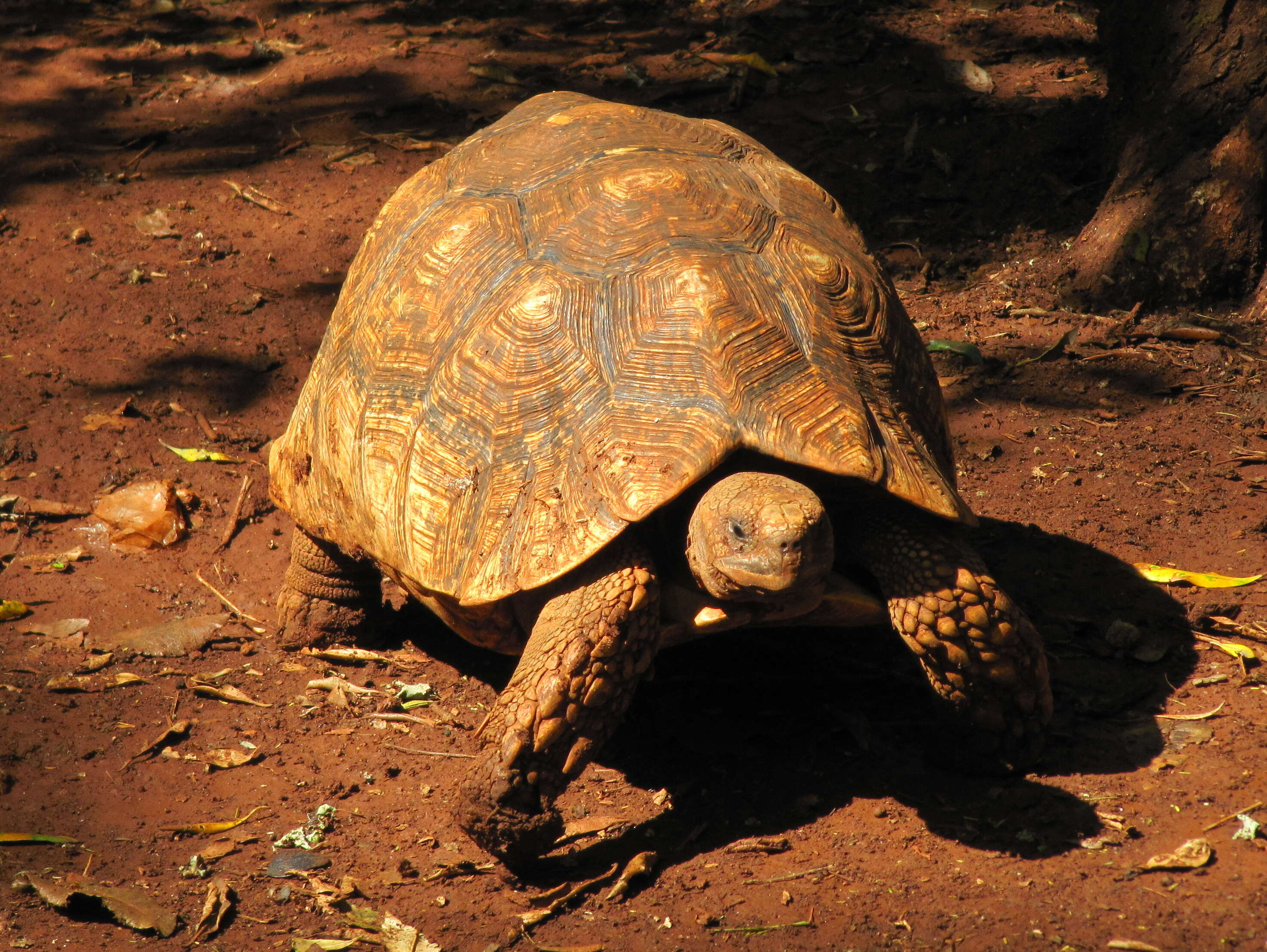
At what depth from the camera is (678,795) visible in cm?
330

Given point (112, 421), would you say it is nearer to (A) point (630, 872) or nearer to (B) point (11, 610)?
(B) point (11, 610)

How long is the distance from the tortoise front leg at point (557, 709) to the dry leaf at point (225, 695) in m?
1.27

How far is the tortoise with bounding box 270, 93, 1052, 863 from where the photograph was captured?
9.51ft

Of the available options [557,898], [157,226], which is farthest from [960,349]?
[157,226]

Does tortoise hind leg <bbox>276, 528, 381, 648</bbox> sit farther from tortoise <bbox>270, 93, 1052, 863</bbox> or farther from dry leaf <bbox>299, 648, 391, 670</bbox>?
tortoise <bbox>270, 93, 1052, 863</bbox>

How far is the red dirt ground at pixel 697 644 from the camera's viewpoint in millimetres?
2883

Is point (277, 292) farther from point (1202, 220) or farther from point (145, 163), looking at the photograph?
point (1202, 220)

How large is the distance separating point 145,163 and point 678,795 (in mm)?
5690

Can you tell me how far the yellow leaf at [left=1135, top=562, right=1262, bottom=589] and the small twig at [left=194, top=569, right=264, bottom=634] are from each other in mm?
3293

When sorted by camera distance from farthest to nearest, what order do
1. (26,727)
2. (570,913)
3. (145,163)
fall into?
(145,163) → (26,727) → (570,913)

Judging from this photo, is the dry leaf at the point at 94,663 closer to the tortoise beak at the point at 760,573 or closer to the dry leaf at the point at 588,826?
the dry leaf at the point at 588,826

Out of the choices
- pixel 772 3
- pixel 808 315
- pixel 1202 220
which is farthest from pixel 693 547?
pixel 772 3


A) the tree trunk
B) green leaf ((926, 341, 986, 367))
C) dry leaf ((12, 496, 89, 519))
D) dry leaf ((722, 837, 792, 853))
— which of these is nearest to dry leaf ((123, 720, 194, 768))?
dry leaf ((12, 496, 89, 519))

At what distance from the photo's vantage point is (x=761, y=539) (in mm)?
2756
